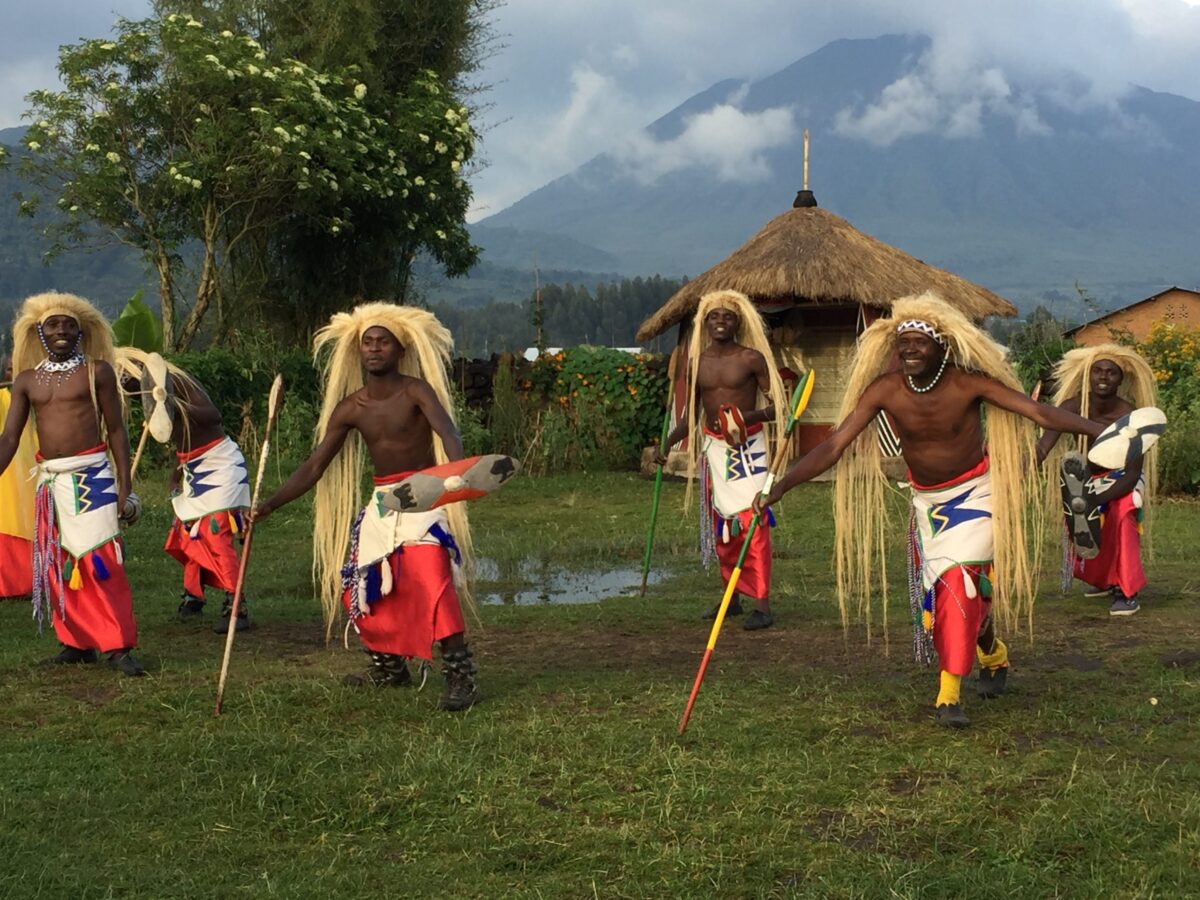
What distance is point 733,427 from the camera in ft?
26.9

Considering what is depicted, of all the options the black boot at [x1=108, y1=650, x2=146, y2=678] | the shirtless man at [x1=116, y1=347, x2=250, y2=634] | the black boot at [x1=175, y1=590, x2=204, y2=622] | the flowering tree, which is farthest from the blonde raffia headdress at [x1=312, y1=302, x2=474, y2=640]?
the flowering tree

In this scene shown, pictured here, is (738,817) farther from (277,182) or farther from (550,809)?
(277,182)

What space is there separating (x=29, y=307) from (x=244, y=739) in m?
2.74

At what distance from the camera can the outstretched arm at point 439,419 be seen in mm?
6043

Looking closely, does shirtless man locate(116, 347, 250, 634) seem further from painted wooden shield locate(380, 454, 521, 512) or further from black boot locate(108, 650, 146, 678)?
painted wooden shield locate(380, 454, 521, 512)

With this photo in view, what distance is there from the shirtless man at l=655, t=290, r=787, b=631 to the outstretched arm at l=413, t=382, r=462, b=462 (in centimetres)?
247

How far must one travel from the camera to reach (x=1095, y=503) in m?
5.85

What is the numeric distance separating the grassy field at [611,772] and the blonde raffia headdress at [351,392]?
559 millimetres

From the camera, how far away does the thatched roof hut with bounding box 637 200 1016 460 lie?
16094 mm

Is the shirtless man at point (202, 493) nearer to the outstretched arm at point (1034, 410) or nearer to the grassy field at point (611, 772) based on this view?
the grassy field at point (611, 772)

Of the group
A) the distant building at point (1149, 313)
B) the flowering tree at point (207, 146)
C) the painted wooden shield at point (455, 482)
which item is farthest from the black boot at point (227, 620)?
the distant building at point (1149, 313)

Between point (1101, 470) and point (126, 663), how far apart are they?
5.38m

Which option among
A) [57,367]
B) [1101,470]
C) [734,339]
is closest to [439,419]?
[57,367]

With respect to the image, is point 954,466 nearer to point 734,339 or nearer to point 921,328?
point 921,328
